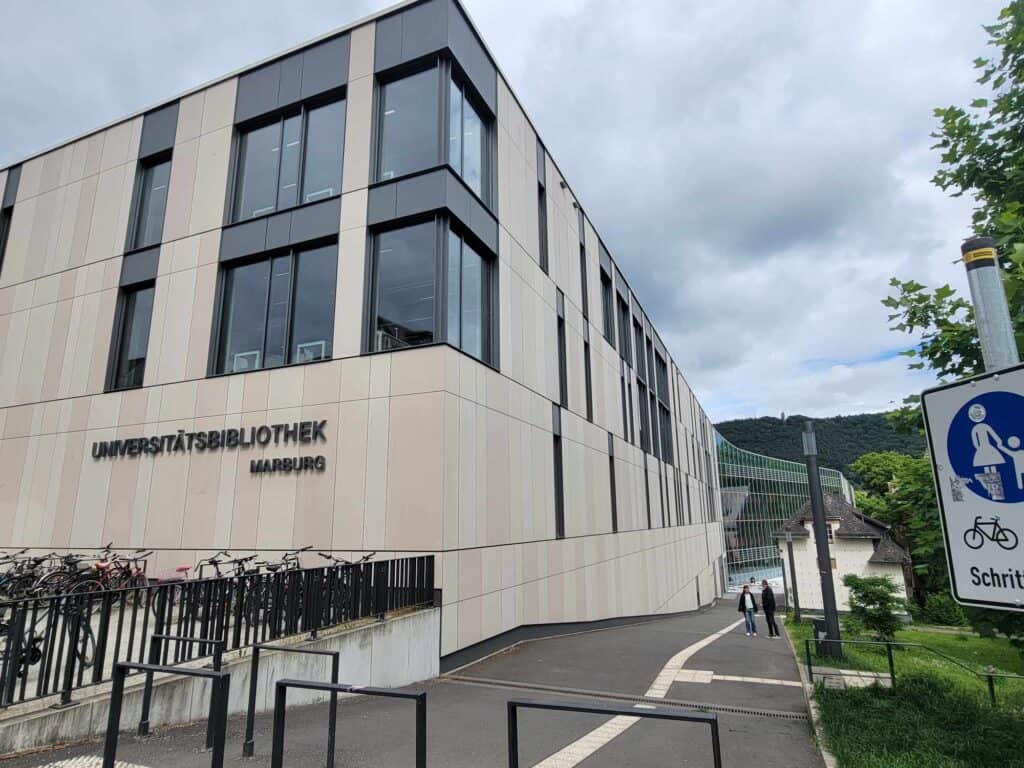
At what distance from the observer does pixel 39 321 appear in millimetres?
16562

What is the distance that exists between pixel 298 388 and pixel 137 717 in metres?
7.35

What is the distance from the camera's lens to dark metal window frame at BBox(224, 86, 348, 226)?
43.5 ft

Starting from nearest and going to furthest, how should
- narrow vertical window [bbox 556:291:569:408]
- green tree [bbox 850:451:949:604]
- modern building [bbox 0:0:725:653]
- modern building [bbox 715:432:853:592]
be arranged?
green tree [bbox 850:451:949:604]
modern building [bbox 0:0:725:653]
narrow vertical window [bbox 556:291:569:408]
modern building [bbox 715:432:853:592]

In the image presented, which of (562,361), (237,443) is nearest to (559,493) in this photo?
(562,361)

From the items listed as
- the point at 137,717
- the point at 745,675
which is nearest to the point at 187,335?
the point at 137,717

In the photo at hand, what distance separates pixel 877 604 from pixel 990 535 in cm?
1467

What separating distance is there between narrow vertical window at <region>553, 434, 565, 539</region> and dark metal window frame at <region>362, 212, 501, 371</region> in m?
4.51

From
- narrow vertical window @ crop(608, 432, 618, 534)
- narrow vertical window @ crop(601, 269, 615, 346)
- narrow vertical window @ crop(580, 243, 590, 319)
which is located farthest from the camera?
narrow vertical window @ crop(601, 269, 615, 346)

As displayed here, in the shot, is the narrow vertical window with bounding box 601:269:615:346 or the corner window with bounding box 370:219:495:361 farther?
the narrow vertical window with bounding box 601:269:615:346

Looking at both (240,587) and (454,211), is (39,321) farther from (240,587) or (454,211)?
(240,587)

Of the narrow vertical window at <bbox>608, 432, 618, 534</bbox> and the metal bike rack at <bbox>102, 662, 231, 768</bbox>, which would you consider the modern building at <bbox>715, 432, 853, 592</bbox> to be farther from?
the metal bike rack at <bbox>102, 662, 231, 768</bbox>

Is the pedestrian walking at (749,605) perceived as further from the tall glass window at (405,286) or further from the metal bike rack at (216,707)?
the metal bike rack at (216,707)

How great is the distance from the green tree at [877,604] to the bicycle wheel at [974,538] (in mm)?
14410

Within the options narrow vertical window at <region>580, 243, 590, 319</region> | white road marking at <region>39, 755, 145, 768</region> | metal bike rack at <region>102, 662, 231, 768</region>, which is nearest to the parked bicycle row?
white road marking at <region>39, 755, 145, 768</region>
